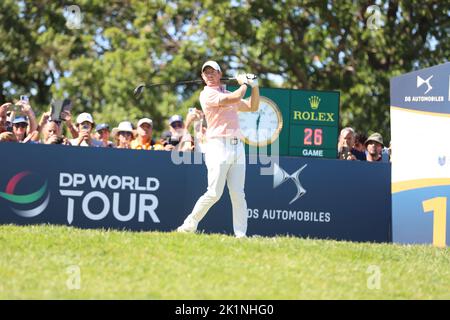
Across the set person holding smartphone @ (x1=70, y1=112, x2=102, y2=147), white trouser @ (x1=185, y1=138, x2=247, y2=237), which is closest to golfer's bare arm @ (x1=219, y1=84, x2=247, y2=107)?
white trouser @ (x1=185, y1=138, x2=247, y2=237)

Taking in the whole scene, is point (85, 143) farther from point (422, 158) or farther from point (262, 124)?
point (422, 158)

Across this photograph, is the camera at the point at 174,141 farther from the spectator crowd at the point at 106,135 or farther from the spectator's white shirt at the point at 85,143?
the spectator's white shirt at the point at 85,143

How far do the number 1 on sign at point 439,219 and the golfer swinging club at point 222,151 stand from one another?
2942mm

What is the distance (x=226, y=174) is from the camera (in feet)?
43.1

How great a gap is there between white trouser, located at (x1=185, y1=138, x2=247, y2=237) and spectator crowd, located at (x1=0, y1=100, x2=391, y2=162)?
8.09 ft

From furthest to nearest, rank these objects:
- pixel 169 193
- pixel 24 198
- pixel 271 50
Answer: pixel 271 50 → pixel 169 193 → pixel 24 198

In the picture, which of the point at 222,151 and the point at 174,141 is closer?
the point at 222,151

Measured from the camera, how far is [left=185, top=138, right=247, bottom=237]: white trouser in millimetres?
13047

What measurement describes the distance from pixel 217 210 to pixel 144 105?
15651mm

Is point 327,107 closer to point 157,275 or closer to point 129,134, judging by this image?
point 129,134

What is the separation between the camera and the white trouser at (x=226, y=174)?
13.0 meters

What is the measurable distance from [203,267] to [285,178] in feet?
15.7

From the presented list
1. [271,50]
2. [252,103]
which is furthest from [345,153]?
[271,50]

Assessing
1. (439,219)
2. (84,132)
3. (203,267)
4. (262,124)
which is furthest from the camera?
(84,132)
